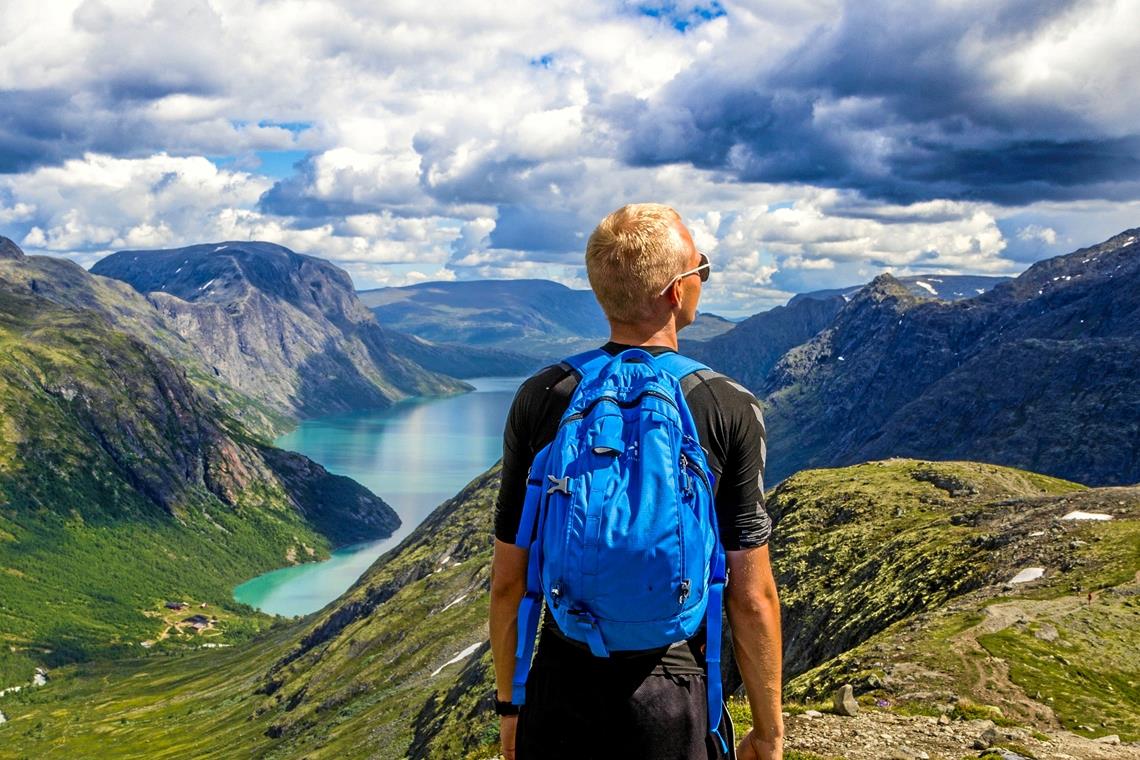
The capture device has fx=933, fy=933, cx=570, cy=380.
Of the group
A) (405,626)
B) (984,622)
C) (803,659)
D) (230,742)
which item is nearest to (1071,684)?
(984,622)

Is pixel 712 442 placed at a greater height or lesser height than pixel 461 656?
greater

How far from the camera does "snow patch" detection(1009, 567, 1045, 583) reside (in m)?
43.3

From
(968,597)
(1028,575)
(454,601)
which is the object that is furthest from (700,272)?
(454,601)

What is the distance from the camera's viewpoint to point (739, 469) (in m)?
8.59

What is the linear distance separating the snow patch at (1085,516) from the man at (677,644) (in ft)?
162

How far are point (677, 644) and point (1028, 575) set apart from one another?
4167cm

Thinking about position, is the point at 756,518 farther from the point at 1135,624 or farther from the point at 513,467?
the point at 1135,624

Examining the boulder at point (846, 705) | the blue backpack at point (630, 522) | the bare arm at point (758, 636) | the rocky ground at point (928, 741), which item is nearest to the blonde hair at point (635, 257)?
the blue backpack at point (630, 522)

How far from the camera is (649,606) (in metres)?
7.82

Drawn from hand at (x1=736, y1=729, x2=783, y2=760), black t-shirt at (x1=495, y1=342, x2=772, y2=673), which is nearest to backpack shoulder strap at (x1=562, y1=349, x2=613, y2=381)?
black t-shirt at (x1=495, y1=342, x2=772, y2=673)

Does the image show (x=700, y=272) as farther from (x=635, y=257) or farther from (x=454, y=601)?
(x=454, y=601)

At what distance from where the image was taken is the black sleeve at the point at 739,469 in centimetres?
845

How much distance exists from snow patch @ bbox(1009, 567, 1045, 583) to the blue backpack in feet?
133

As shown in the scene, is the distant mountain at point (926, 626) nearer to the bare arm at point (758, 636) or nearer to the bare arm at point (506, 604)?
the bare arm at point (758, 636)
